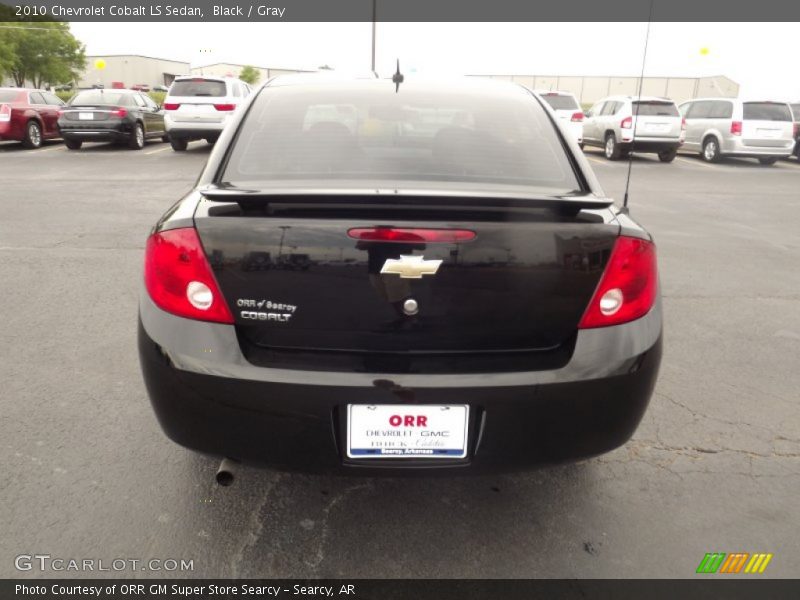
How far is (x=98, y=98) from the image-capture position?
16047 mm

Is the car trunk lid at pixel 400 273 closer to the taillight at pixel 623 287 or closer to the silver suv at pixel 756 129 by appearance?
the taillight at pixel 623 287

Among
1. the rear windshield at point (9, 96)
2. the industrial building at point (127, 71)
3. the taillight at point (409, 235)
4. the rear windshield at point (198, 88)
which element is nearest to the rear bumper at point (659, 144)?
the rear windshield at point (198, 88)

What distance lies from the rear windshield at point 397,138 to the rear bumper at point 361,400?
0.65 meters

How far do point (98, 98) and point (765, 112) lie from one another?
650 inches

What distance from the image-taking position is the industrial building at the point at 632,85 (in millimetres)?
69750

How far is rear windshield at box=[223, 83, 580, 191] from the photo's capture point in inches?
94.0

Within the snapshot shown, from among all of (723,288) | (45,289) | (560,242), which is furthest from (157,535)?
(723,288)

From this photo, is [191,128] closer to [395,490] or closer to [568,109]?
[568,109]

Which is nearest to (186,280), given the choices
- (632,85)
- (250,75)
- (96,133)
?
(96,133)

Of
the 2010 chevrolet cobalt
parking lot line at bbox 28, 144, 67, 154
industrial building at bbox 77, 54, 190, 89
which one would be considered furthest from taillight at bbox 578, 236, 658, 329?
industrial building at bbox 77, 54, 190, 89

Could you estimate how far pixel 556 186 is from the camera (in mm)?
2375

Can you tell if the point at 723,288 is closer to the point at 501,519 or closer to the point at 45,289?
the point at 501,519

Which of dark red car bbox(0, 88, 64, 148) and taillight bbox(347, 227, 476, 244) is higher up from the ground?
taillight bbox(347, 227, 476, 244)

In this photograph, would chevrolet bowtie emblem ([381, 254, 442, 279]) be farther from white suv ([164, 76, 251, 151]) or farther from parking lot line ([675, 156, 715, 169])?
parking lot line ([675, 156, 715, 169])
